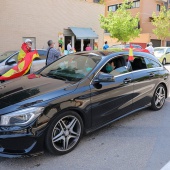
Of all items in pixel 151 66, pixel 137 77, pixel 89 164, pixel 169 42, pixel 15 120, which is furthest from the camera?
pixel 169 42

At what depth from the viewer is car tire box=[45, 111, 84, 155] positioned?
115 inches

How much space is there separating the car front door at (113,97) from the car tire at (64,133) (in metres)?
0.33

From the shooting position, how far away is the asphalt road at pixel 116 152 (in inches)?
114

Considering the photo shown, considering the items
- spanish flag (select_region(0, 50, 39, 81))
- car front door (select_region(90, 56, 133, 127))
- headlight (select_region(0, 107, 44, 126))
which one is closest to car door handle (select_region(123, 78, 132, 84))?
car front door (select_region(90, 56, 133, 127))

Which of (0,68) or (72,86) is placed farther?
(0,68)

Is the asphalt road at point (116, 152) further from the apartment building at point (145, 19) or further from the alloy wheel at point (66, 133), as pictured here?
the apartment building at point (145, 19)

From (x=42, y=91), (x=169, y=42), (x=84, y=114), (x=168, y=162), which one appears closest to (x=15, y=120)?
(x=42, y=91)

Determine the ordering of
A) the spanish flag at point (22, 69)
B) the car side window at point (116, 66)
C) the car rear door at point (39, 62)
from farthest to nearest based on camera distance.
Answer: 1. the car rear door at point (39, 62)
2. the spanish flag at point (22, 69)
3. the car side window at point (116, 66)

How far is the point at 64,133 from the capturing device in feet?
10.2

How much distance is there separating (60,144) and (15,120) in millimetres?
799

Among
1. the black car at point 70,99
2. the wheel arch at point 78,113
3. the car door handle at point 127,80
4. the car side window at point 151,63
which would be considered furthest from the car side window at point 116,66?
the wheel arch at point 78,113

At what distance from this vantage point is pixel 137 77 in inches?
169

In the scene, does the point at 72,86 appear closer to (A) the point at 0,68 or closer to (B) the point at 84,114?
(B) the point at 84,114

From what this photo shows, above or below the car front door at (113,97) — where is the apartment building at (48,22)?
above
